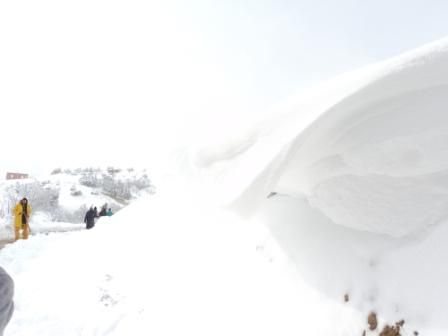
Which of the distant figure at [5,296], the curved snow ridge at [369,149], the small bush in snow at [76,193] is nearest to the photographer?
the distant figure at [5,296]

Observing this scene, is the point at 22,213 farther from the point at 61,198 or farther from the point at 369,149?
the point at 61,198

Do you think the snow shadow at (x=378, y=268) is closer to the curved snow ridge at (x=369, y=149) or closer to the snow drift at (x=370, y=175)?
the snow drift at (x=370, y=175)

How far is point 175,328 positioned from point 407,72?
95.8 inches

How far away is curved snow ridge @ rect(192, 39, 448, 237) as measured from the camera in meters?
2.00

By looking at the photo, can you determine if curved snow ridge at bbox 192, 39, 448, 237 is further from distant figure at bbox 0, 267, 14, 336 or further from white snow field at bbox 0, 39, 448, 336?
distant figure at bbox 0, 267, 14, 336

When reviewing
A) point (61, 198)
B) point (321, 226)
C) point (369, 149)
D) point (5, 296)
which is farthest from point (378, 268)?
point (61, 198)

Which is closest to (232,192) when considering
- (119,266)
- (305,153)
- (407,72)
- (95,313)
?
(305,153)

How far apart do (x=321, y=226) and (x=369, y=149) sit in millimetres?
855

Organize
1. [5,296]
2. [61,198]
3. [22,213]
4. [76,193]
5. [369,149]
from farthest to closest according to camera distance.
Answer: [76,193], [61,198], [22,213], [369,149], [5,296]

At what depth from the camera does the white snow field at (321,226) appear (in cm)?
206

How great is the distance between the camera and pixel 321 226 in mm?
2850

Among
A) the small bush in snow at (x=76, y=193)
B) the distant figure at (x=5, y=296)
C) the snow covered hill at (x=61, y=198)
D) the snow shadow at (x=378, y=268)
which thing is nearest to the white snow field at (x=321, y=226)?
the snow shadow at (x=378, y=268)

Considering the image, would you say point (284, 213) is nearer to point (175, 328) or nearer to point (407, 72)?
point (175, 328)

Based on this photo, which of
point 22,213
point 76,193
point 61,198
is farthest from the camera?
point 76,193
